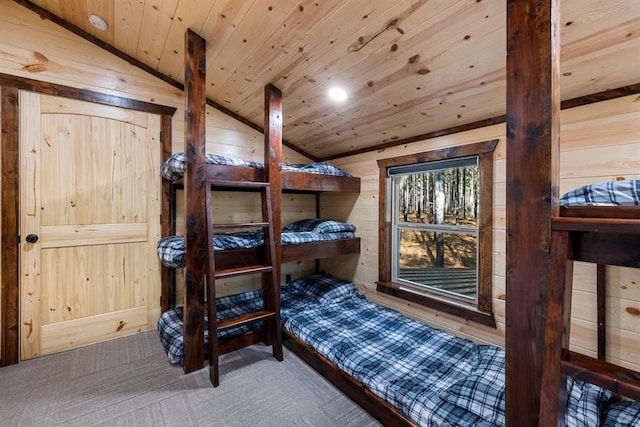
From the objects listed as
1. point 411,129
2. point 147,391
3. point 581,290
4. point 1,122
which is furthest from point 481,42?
point 1,122

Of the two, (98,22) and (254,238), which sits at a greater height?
(98,22)

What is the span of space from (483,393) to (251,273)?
1588 mm

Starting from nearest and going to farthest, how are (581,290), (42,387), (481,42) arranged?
(481,42), (581,290), (42,387)

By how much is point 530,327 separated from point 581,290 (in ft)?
3.84

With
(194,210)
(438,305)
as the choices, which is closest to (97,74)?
(194,210)

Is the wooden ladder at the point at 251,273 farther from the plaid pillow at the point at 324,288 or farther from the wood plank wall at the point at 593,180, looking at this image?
the wood plank wall at the point at 593,180

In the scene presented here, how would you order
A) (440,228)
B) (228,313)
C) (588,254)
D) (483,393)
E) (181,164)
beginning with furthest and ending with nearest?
1. (228,313)
2. (440,228)
3. (181,164)
4. (483,393)
5. (588,254)

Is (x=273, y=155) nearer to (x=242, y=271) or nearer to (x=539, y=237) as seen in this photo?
(x=242, y=271)

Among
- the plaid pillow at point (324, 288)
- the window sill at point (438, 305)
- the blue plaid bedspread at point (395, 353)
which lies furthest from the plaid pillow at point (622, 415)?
the plaid pillow at point (324, 288)

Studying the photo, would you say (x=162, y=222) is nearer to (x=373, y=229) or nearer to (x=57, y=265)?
(x=57, y=265)

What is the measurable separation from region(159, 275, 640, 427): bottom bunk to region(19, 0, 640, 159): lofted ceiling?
1695mm

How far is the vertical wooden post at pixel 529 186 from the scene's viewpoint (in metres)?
0.88

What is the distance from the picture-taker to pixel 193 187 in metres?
1.99

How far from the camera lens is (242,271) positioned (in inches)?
81.4
